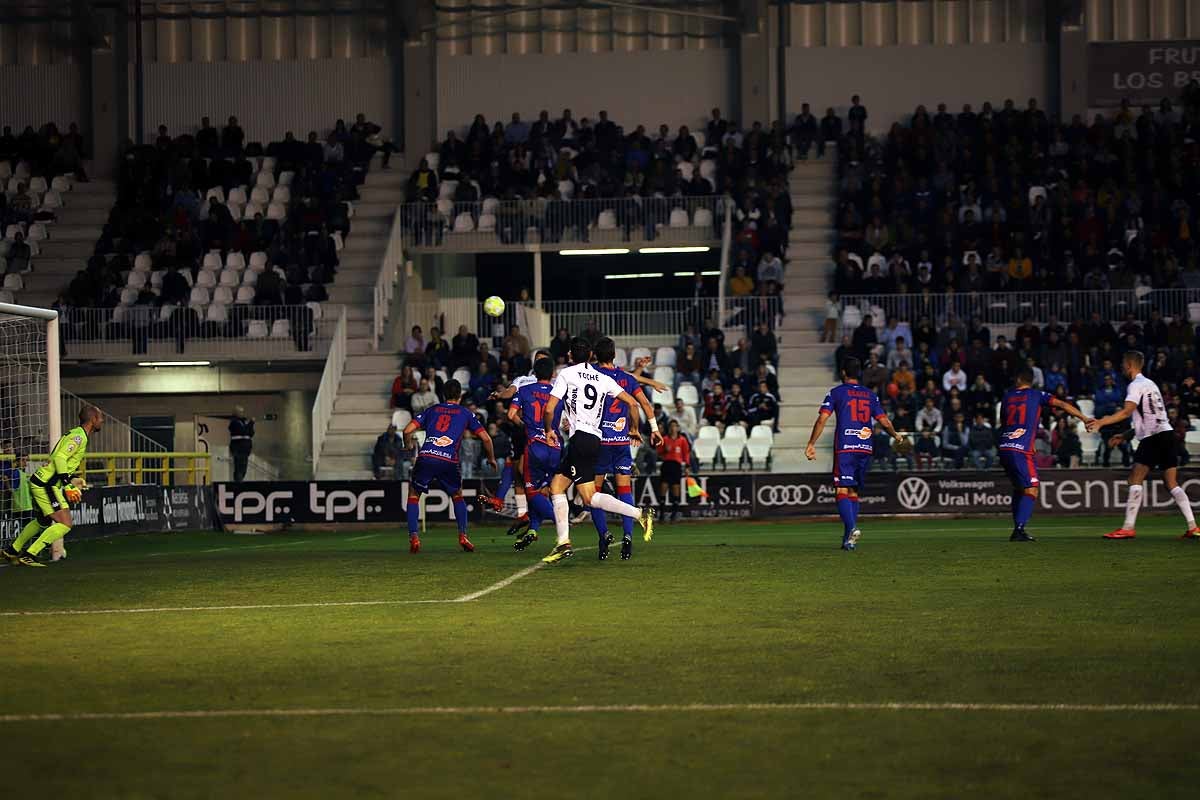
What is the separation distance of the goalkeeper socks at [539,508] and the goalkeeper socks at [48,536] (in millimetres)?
5369

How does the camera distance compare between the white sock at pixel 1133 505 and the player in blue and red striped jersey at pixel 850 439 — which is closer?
the player in blue and red striped jersey at pixel 850 439

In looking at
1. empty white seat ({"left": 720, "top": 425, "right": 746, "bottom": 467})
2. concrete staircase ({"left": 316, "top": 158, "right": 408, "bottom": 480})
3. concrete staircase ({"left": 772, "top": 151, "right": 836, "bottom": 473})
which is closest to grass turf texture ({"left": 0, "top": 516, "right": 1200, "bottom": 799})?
empty white seat ({"left": 720, "top": 425, "right": 746, "bottom": 467})

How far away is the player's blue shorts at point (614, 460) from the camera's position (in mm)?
15695

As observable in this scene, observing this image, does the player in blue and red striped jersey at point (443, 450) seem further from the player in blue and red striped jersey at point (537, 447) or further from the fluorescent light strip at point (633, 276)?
the fluorescent light strip at point (633, 276)

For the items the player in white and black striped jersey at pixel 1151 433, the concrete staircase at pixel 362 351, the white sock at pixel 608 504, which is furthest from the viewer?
the concrete staircase at pixel 362 351

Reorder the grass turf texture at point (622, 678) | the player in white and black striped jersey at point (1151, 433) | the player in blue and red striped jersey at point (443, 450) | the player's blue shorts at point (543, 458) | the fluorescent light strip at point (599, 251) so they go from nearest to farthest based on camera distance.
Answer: the grass turf texture at point (622, 678), the player's blue shorts at point (543, 458), the player in white and black striped jersey at point (1151, 433), the player in blue and red striped jersey at point (443, 450), the fluorescent light strip at point (599, 251)

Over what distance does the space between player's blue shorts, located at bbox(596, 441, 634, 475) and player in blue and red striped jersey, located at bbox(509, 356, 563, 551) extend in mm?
746

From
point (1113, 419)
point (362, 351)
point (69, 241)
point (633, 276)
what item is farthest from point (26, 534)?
point (633, 276)

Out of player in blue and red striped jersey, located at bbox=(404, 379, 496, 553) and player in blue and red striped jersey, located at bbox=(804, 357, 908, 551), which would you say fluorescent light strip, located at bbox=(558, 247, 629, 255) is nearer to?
player in blue and red striped jersey, located at bbox=(404, 379, 496, 553)

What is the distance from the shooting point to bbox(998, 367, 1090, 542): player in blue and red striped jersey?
18016 mm

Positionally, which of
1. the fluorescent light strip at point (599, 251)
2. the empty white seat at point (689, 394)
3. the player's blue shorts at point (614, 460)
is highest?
the fluorescent light strip at point (599, 251)

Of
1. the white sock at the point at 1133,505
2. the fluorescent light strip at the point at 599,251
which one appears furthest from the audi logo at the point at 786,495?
the fluorescent light strip at the point at 599,251

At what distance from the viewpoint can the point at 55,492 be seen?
18125mm

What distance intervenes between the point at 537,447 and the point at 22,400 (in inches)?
393
